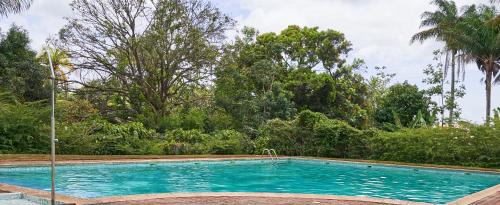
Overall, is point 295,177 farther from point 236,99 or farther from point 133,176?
point 236,99

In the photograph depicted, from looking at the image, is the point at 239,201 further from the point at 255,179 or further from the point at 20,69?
the point at 20,69

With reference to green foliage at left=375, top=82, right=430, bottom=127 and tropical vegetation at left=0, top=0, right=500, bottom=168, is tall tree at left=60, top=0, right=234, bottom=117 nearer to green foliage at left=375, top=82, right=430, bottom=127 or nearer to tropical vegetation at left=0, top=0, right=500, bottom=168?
→ tropical vegetation at left=0, top=0, right=500, bottom=168

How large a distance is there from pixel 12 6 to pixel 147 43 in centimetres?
1058

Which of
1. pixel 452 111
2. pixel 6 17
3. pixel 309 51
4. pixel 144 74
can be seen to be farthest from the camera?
pixel 309 51

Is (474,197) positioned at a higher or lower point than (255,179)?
higher

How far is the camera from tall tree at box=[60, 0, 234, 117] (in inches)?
910

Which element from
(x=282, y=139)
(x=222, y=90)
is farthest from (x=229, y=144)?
(x=222, y=90)

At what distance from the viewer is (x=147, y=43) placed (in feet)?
75.8

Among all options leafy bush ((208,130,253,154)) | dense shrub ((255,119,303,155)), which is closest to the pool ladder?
dense shrub ((255,119,303,155))

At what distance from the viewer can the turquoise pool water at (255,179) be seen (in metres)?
11.1

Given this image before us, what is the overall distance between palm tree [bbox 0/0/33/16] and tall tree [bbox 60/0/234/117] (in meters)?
10.3

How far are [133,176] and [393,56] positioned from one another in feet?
46.4

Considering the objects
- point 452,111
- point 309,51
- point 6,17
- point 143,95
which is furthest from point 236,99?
point 6,17

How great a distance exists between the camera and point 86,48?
23531mm
